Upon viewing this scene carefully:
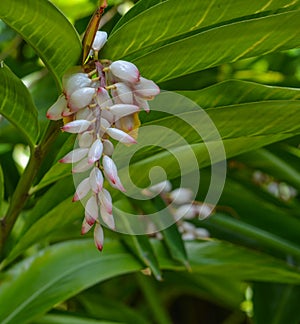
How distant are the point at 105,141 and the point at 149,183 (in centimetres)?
23

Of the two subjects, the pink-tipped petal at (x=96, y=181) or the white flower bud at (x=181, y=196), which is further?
the white flower bud at (x=181, y=196)

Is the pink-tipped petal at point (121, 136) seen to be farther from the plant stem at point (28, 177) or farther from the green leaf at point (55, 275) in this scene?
the green leaf at point (55, 275)

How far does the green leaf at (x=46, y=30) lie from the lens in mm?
440

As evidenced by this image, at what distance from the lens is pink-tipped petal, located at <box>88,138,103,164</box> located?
1.36 feet

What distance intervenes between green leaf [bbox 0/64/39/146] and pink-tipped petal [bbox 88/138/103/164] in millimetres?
112

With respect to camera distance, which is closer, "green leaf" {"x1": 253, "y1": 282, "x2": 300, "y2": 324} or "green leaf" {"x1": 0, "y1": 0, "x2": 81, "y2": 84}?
"green leaf" {"x1": 0, "y1": 0, "x2": 81, "y2": 84}

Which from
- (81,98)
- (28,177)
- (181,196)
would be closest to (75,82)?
(81,98)

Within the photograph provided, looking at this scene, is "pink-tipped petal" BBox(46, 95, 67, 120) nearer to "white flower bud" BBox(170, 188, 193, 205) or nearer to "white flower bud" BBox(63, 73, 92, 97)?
→ "white flower bud" BBox(63, 73, 92, 97)

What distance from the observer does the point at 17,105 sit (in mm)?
523

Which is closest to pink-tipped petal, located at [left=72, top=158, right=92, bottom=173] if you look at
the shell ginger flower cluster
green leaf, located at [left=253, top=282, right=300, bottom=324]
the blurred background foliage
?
the shell ginger flower cluster

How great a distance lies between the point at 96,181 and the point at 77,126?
38 mm

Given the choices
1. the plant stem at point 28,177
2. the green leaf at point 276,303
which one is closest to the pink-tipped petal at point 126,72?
the plant stem at point 28,177

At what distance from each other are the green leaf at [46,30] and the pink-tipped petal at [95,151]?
0.09 metres

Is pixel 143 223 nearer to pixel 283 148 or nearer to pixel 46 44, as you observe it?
pixel 283 148
